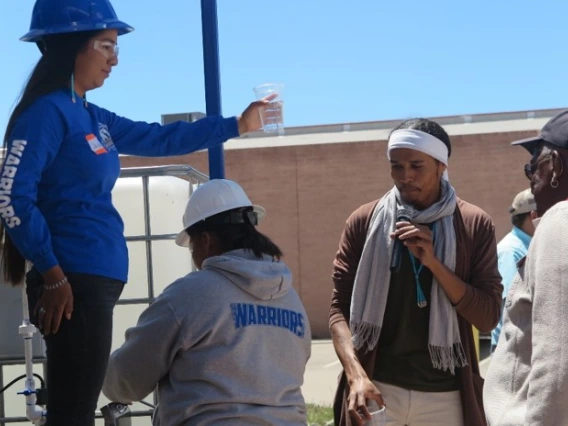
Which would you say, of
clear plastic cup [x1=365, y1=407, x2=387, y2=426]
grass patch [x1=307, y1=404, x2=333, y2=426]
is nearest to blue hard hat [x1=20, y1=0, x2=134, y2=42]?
clear plastic cup [x1=365, y1=407, x2=387, y2=426]

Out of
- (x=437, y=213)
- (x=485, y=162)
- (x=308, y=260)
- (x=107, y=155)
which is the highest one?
(x=107, y=155)

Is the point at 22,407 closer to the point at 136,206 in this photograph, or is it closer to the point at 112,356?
the point at 136,206

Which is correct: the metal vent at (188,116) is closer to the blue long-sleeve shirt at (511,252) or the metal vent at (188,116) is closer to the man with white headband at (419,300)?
the man with white headband at (419,300)

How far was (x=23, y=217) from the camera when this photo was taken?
306cm

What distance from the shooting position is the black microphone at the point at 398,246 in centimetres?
372

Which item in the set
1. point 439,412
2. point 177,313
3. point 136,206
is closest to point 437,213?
point 439,412

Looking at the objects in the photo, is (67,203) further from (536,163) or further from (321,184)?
(321,184)

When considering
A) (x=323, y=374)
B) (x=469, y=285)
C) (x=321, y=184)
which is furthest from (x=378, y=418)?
(x=321, y=184)

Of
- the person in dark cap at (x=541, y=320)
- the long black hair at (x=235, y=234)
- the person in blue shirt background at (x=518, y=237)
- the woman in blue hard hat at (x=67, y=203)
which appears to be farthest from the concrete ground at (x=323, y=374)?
the person in dark cap at (x=541, y=320)

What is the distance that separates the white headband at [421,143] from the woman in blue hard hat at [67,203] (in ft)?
3.74

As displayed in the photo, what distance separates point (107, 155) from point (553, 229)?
1712mm

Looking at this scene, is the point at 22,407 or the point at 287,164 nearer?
the point at 22,407

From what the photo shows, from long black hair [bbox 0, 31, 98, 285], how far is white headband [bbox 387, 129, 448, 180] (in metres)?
1.26

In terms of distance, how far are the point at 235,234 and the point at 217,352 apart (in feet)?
1.43
